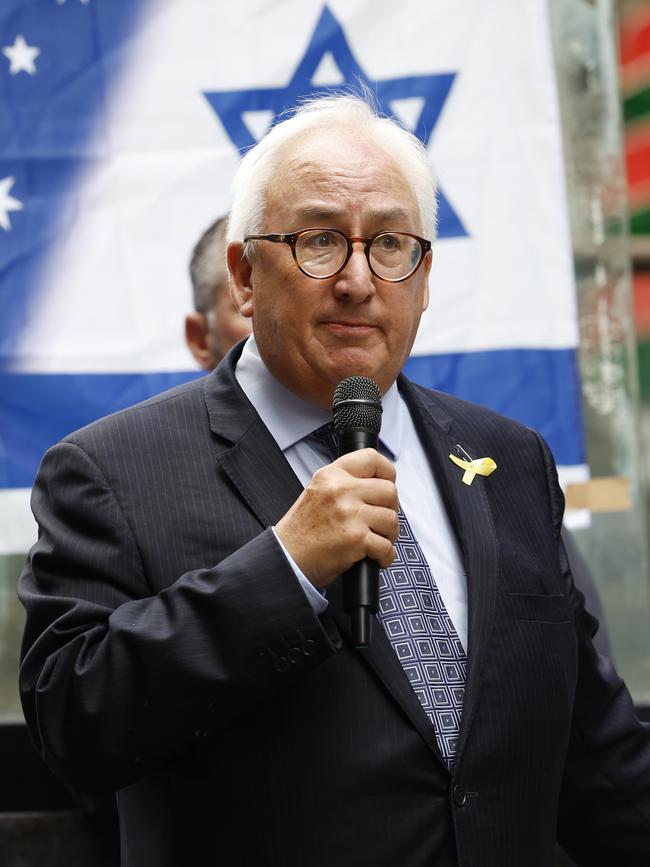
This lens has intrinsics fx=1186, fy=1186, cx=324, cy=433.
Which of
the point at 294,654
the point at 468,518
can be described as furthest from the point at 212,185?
the point at 294,654

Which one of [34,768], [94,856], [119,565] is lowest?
[94,856]

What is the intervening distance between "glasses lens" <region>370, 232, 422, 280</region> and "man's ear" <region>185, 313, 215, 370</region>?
197cm

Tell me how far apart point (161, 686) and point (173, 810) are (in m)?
0.28

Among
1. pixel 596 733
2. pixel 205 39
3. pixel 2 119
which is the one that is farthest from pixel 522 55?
pixel 596 733

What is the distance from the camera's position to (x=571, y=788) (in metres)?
2.37

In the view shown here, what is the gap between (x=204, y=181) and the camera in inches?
169

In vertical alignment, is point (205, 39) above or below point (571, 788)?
above

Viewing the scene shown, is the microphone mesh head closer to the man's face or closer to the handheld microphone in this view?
the handheld microphone

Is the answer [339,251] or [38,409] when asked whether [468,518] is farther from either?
[38,409]

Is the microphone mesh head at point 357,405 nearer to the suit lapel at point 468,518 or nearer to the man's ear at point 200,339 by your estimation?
the suit lapel at point 468,518

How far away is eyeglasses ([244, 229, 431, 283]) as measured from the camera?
215 centimetres

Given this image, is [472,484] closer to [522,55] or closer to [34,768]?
[522,55]

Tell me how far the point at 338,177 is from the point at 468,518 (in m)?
0.68

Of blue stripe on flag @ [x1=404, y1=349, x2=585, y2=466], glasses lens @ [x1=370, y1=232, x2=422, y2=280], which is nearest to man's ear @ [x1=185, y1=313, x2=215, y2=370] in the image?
blue stripe on flag @ [x1=404, y1=349, x2=585, y2=466]
